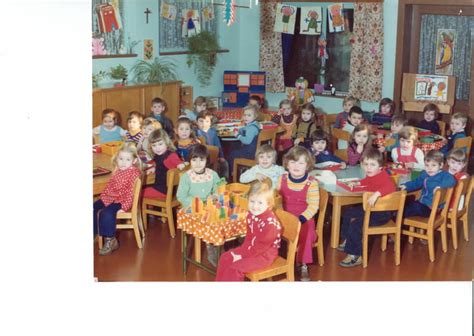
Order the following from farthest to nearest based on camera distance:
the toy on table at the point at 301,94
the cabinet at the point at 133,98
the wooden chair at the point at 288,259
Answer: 1. the toy on table at the point at 301,94
2. the cabinet at the point at 133,98
3. the wooden chair at the point at 288,259

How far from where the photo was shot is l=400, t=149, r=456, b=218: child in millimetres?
6438

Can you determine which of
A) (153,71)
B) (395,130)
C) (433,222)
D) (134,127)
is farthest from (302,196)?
(153,71)

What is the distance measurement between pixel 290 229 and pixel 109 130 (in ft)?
10.6

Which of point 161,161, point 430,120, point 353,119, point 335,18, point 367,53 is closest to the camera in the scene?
point 161,161

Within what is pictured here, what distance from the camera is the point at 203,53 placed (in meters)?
9.34

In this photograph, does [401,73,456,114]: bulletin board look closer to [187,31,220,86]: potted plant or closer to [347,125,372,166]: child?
[347,125,372,166]: child

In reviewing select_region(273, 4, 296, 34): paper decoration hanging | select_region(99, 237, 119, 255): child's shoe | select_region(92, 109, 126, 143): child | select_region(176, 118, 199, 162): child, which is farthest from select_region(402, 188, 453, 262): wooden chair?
select_region(273, 4, 296, 34): paper decoration hanging

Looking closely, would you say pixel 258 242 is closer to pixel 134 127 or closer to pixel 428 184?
pixel 428 184

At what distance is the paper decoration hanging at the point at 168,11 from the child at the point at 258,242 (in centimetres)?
420

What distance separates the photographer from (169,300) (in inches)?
215

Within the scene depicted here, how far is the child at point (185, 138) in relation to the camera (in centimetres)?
749

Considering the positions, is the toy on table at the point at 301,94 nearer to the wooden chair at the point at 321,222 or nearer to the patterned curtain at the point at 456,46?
the patterned curtain at the point at 456,46

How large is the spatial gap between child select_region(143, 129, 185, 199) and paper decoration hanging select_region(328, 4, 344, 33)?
3349mm

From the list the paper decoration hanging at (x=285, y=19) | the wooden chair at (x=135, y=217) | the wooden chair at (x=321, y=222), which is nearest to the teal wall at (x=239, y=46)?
the paper decoration hanging at (x=285, y=19)
